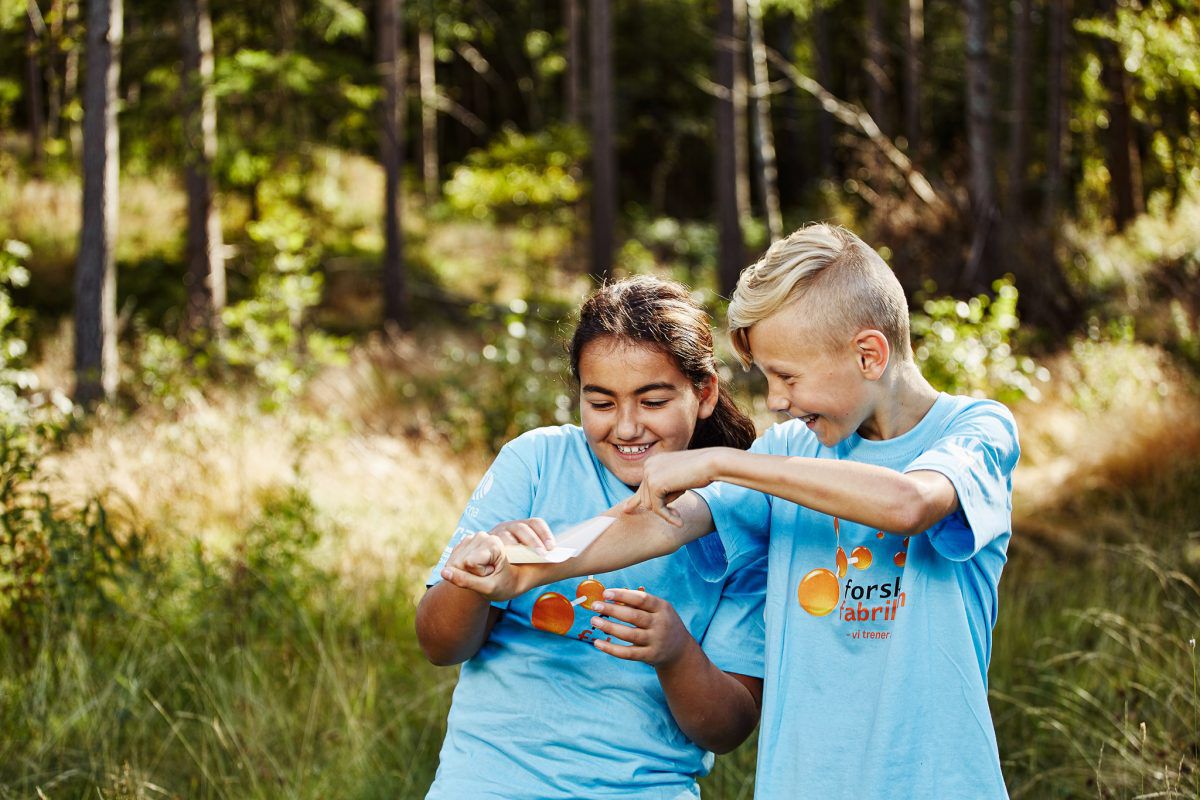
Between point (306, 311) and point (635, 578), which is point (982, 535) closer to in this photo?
point (635, 578)

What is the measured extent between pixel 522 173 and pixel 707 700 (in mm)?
16514

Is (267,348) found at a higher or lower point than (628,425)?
higher

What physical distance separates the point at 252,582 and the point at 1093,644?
3357 millimetres

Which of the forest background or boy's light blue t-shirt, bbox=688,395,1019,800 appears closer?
boy's light blue t-shirt, bbox=688,395,1019,800

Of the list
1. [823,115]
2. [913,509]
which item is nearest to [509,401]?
[913,509]

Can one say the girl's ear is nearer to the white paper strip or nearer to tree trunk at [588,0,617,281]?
the white paper strip

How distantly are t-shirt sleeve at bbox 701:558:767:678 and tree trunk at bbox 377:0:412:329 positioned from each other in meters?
11.4

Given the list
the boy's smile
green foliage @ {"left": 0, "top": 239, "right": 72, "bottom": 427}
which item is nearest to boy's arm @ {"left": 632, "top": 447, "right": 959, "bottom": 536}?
the boy's smile

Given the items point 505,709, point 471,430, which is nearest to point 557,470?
point 505,709

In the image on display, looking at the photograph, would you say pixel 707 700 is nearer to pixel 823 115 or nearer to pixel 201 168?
pixel 201 168

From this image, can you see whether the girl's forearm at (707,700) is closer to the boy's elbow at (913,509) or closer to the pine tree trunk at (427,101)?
the boy's elbow at (913,509)

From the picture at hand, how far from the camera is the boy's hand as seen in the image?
76.1 inches

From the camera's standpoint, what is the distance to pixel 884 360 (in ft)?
6.72

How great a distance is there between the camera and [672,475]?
1959 mm
